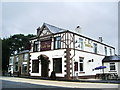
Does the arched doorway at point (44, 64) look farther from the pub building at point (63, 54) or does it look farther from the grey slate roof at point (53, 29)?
the grey slate roof at point (53, 29)

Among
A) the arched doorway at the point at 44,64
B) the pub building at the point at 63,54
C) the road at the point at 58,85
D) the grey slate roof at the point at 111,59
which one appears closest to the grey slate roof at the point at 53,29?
the pub building at the point at 63,54

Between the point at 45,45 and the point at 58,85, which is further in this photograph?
the point at 45,45

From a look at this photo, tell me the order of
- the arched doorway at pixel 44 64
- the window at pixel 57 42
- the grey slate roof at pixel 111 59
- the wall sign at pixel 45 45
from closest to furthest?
the window at pixel 57 42, the arched doorway at pixel 44 64, the wall sign at pixel 45 45, the grey slate roof at pixel 111 59

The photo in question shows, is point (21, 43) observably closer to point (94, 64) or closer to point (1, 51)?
point (1, 51)

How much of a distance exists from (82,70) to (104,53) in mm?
8178

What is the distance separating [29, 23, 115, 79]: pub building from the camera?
2054 cm

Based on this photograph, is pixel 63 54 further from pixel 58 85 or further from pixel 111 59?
pixel 111 59

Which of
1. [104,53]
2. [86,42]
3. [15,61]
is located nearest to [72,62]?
[86,42]

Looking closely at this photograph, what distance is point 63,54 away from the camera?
20672 millimetres

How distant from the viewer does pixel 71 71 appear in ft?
66.5

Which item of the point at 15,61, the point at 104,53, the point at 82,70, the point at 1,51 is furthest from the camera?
the point at 1,51

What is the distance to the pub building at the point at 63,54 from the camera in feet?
67.4

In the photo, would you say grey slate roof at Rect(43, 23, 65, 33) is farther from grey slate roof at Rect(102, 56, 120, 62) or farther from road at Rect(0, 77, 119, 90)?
grey slate roof at Rect(102, 56, 120, 62)

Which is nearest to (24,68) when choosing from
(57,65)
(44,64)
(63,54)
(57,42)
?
(44,64)
